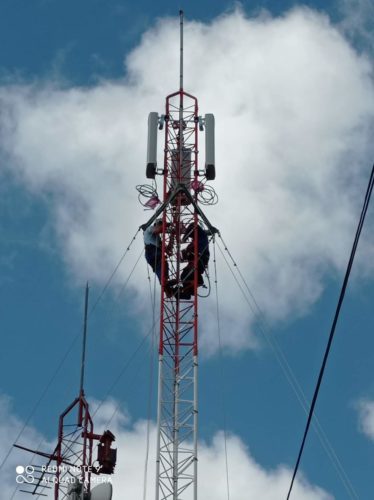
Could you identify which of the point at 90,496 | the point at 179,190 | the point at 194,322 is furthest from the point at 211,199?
the point at 90,496

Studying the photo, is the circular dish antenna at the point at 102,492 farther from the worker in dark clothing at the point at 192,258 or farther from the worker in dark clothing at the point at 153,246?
the worker in dark clothing at the point at 153,246

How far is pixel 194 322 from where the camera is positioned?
2222 inches

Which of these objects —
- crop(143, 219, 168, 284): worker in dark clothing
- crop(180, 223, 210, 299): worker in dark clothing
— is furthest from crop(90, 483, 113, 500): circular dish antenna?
crop(143, 219, 168, 284): worker in dark clothing

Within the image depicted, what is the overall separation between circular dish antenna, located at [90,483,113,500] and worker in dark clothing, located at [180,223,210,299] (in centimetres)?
1091

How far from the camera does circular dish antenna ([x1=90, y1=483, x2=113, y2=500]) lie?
170ft

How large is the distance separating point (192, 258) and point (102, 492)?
13.2 metres

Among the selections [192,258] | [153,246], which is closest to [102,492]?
[192,258]

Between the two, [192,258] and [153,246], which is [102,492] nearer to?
[192,258]

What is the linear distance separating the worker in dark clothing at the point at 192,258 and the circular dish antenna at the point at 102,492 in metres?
10.9

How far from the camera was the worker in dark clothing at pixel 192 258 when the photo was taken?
57469 millimetres

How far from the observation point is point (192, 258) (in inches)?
2280

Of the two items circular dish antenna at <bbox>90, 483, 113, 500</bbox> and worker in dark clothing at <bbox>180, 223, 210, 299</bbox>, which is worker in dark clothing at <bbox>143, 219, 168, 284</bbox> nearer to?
worker in dark clothing at <bbox>180, 223, 210, 299</bbox>

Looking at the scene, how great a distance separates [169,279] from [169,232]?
2591mm

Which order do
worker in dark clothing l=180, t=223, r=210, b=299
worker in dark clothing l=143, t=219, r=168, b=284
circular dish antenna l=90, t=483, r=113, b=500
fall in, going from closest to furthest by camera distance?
circular dish antenna l=90, t=483, r=113, b=500, worker in dark clothing l=180, t=223, r=210, b=299, worker in dark clothing l=143, t=219, r=168, b=284
